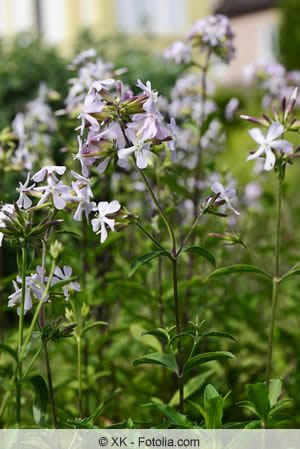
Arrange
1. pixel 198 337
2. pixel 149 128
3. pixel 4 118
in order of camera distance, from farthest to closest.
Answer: pixel 4 118
pixel 198 337
pixel 149 128

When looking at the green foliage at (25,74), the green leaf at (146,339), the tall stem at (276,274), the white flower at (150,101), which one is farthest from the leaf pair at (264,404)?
the green foliage at (25,74)

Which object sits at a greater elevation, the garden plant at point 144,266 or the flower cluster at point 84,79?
the flower cluster at point 84,79

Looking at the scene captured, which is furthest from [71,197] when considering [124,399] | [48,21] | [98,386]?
[48,21]

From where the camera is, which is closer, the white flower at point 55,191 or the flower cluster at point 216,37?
the white flower at point 55,191

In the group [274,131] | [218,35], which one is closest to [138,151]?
[274,131]

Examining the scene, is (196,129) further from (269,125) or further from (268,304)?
(268,304)

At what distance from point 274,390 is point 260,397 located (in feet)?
0.41

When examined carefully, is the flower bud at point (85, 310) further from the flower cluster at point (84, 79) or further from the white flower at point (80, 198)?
the flower cluster at point (84, 79)

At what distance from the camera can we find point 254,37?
26.0 m

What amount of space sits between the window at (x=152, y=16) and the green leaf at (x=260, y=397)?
18.5 metres

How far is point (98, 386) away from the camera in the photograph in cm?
284

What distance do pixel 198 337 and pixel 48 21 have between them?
18.3 m

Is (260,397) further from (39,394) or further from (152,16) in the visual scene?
(152,16)

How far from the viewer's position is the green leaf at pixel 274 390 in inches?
67.2
